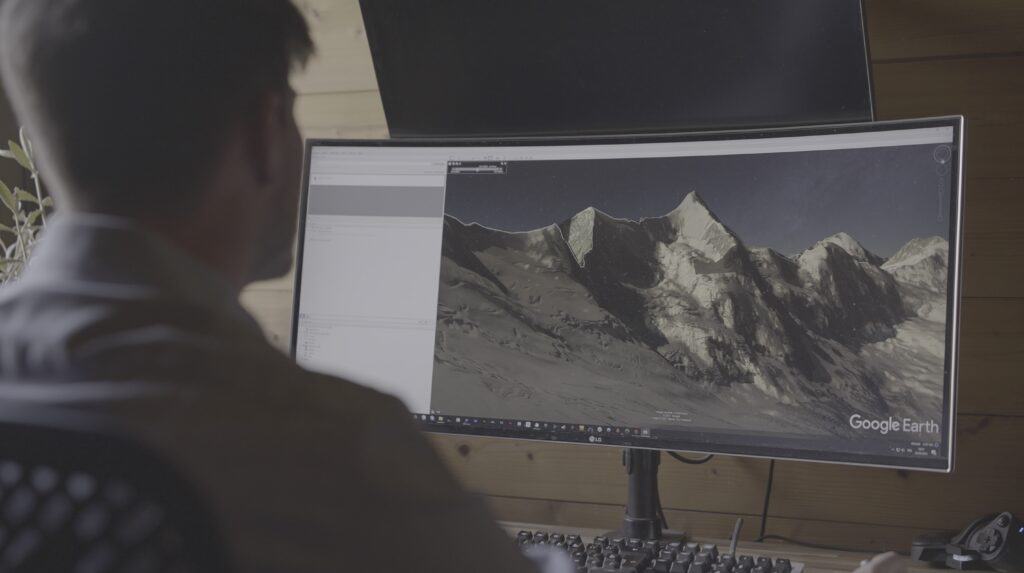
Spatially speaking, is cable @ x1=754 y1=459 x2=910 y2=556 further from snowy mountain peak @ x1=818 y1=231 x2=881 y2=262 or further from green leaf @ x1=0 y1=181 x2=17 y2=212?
green leaf @ x1=0 y1=181 x2=17 y2=212

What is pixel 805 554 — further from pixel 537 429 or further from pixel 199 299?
pixel 199 299

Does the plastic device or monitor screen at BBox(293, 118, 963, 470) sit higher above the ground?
monitor screen at BBox(293, 118, 963, 470)

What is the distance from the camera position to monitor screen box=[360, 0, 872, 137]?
1176 mm

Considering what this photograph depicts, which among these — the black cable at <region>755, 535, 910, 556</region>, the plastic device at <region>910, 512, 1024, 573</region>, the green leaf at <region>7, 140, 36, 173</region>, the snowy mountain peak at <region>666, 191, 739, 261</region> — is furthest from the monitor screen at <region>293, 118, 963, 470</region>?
the green leaf at <region>7, 140, 36, 173</region>

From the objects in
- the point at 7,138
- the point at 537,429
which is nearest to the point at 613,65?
the point at 537,429

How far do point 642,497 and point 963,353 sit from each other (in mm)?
442

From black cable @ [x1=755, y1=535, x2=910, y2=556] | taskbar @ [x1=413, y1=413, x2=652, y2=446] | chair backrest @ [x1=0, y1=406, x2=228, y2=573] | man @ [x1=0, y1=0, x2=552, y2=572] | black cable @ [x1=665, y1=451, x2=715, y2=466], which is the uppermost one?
man @ [x1=0, y1=0, x2=552, y2=572]

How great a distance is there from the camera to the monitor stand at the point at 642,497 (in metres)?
1.21

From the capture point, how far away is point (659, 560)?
0.96 m

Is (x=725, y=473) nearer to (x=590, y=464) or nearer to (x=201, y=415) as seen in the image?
(x=590, y=464)

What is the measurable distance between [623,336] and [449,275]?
0.25 m

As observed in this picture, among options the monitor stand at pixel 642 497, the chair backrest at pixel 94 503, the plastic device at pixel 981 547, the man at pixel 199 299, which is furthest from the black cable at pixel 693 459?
the chair backrest at pixel 94 503

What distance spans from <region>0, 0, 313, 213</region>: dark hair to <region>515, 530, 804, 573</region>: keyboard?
0.57 m

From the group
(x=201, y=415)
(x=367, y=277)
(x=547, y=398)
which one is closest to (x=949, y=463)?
(x=547, y=398)
